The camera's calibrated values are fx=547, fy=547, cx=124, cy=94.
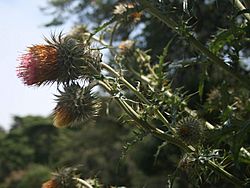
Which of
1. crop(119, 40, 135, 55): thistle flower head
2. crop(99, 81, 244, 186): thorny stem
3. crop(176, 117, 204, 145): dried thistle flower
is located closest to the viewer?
crop(99, 81, 244, 186): thorny stem

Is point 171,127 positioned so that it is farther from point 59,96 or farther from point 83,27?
point 83,27

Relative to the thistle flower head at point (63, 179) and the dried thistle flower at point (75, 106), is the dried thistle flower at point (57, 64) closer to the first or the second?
the dried thistle flower at point (75, 106)

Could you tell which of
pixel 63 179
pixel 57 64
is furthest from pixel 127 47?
pixel 57 64

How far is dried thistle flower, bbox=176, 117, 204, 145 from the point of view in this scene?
9.53 ft

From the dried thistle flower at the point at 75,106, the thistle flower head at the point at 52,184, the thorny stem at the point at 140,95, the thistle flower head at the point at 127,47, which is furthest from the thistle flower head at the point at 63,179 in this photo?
the thistle flower head at the point at 127,47

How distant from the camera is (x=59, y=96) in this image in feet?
9.61

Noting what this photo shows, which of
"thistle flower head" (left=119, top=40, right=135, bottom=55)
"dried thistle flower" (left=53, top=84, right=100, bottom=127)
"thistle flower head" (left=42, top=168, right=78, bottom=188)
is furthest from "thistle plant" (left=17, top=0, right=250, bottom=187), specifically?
"thistle flower head" (left=119, top=40, right=135, bottom=55)

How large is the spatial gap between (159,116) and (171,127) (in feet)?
0.29

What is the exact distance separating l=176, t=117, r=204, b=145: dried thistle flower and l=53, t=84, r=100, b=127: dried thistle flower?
1.60 ft

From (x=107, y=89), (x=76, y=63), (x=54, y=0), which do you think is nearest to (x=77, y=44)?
(x=76, y=63)

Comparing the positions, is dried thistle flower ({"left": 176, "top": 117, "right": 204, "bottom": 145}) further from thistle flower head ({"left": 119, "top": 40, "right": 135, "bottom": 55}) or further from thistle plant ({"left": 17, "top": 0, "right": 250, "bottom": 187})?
thistle flower head ({"left": 119, "top": 40, "right": 135, "bottom": 55})

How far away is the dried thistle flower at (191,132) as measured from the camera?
2.91 m

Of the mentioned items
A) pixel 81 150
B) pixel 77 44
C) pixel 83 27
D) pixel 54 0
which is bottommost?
pixel 81 150

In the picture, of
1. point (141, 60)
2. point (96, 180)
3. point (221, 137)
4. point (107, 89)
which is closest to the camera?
point (221, 137)
